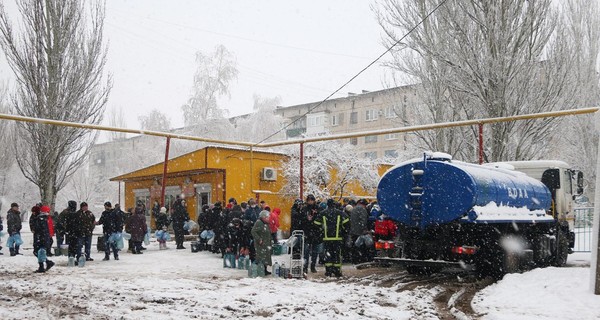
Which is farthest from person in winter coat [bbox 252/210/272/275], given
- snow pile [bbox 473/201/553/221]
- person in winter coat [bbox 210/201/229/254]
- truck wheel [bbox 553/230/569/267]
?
truck wheel [bbox 553/230/569/267]

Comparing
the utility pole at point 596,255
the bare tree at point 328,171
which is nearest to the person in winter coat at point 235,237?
the utility pole at point 596,255

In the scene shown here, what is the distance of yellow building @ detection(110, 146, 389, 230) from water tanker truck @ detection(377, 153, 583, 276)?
12869 mm

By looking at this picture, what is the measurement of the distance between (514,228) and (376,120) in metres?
48.5

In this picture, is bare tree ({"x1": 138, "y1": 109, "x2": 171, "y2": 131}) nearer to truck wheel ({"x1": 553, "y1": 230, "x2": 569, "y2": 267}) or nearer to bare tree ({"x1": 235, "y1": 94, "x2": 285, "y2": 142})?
bare tree ({"x1": 235, "y1": 94, "x2": 285, "y2": 142})

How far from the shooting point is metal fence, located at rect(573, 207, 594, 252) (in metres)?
22.0

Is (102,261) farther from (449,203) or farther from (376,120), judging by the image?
(376,120)

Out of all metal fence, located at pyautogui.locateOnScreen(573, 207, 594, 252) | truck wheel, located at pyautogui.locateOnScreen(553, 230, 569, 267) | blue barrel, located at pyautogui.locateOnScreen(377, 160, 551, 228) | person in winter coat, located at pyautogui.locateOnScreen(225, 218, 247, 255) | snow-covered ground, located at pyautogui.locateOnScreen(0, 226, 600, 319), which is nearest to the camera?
snow-covered ground, located at pyautogui.locateOnScreen(0, 226, 600, 319)

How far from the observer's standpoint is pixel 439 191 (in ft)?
40.0

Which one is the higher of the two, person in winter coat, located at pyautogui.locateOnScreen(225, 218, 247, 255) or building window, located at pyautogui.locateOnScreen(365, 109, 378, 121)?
building window, located at pyautogui.locateOnScreen(365, 109, 378, 121)

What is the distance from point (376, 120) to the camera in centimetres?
6122

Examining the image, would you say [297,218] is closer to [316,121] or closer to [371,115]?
[371,115]

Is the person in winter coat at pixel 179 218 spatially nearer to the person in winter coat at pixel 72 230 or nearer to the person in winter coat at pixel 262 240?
the person in winter coat at pixel 72 230

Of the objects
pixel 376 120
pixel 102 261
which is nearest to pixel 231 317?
pixel 102 261

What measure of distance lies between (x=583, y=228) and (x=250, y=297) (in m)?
17.7
